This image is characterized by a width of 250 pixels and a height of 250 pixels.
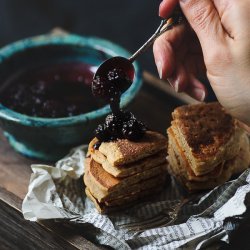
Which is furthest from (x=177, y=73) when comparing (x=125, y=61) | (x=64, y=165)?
(x=64, y=165)

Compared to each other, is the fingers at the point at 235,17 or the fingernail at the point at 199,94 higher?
the fingers at the point at 235,17

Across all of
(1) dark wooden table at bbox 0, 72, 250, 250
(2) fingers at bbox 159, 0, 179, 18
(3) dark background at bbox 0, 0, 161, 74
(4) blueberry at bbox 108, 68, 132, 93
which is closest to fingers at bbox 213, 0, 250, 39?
(2) fingers at bbox 159, 0, 179, 18

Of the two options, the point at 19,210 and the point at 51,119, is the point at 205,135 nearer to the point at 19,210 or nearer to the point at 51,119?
the point at 51,119

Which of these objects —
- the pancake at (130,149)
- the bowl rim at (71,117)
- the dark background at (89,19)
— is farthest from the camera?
the dark background at (89,19)

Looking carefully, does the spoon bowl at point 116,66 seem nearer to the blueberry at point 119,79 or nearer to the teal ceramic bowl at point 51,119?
the blueberry at point 119,79

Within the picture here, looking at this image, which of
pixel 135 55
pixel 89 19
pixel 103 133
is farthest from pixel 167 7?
pixel 89 19

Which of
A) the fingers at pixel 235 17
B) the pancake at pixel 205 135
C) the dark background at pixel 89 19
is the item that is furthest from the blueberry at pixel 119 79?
the dark background at pixel 89 19
